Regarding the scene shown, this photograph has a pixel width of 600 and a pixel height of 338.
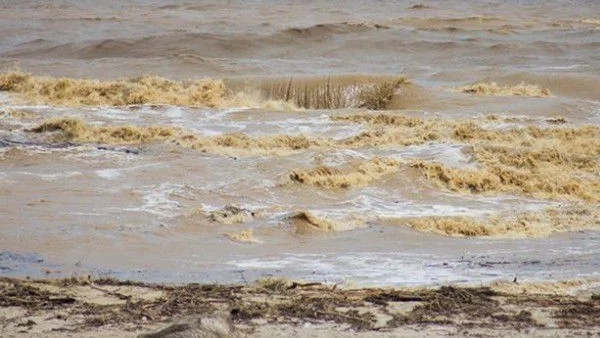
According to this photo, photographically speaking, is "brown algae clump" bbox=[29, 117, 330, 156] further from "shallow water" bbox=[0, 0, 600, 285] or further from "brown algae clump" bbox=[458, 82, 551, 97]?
"brown algae clump" bbox=[458, 82, 551, 97]

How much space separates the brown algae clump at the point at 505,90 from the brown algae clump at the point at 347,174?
6915 mm

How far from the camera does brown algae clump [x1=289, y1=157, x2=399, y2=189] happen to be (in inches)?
474

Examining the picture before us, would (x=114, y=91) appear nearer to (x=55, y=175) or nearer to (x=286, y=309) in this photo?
(x=55, y=175)

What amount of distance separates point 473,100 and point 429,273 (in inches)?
417

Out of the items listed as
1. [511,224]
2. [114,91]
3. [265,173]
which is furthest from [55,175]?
[114,91]

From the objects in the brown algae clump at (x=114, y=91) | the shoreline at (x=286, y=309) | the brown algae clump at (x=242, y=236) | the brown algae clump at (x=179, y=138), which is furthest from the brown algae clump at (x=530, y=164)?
the brown algae clump at (x=114, y=91)

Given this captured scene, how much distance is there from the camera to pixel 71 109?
1716 centimetres

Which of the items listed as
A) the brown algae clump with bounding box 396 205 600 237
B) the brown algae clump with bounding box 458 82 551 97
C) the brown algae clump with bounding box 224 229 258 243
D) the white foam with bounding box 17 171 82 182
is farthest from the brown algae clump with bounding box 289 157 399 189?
the brown algae clump with bounding box 458 82 551 97

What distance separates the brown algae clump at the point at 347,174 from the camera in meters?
12.0

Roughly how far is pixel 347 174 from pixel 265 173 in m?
1.00

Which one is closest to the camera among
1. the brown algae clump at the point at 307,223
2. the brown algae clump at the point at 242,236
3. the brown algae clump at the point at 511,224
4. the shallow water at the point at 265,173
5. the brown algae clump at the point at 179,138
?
the shallow water at the point at 265,173

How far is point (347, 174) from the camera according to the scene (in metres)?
12.4

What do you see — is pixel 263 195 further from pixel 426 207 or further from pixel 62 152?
pixel 62 152

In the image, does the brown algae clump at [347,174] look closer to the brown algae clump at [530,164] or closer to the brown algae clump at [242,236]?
the brown algae clump at [530,164]
